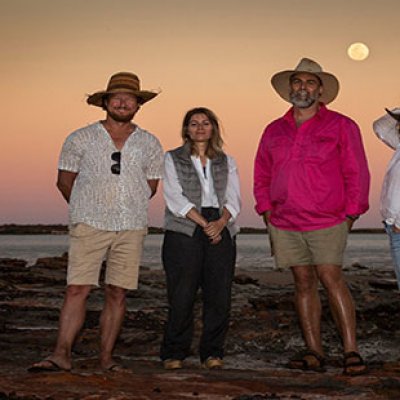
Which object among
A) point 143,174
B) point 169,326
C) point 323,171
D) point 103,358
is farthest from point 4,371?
point 323,171

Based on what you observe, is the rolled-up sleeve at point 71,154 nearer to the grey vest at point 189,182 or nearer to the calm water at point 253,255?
the grey vest at point 189,182

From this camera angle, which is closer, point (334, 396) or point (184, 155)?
point (334, 396)

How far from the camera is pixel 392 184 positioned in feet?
19.1

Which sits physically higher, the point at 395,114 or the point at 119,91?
the point at 119,91

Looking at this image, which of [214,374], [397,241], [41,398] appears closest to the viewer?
[41,398]

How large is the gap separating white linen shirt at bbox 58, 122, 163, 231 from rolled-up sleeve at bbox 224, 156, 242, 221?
692 mm

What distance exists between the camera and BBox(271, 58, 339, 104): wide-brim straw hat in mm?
6547

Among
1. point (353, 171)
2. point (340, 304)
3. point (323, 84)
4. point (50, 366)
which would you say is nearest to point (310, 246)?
point (340, 304)

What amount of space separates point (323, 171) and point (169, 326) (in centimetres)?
172

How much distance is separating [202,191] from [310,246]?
37.2 inches

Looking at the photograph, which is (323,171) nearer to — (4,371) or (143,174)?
(143,174)

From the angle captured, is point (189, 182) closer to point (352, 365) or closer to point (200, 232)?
point (200, 232)

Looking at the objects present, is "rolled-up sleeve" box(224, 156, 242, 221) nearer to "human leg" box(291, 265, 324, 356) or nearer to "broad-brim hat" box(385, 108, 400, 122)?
"human leg" box(291, 265, 324, 356)

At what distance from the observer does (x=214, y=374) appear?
6293 mm
